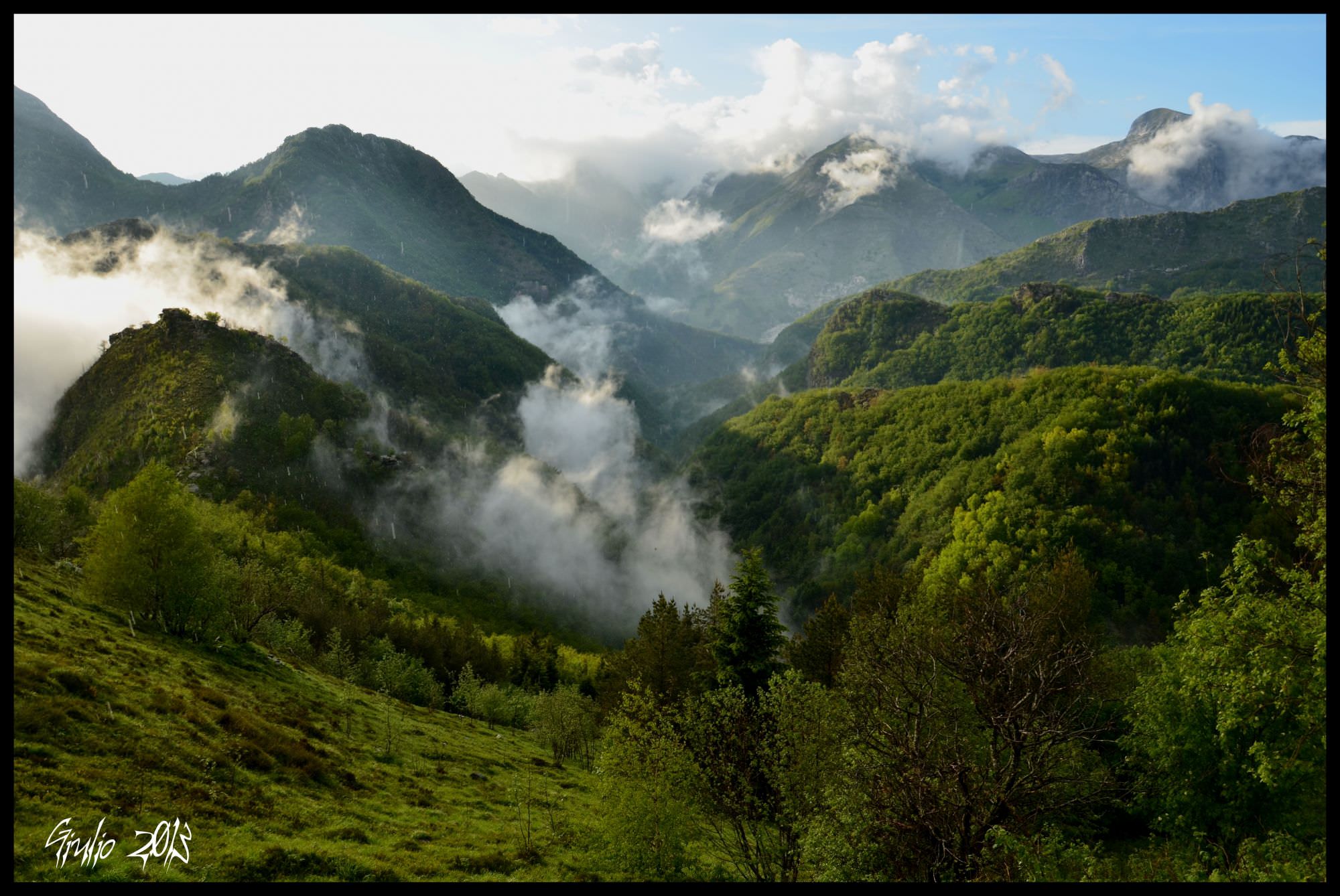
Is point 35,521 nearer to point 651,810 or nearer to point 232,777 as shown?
point 232,777

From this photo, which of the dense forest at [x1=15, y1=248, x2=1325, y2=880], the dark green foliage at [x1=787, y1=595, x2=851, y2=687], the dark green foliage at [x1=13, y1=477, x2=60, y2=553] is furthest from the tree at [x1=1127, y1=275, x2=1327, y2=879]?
the dark green foliage at [x1=13, y1=477, x2=60, y2=553]

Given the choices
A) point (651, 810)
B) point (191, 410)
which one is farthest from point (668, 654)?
point (191, 410)

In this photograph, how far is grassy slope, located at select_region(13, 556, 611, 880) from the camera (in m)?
17.8

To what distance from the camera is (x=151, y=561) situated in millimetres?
45969

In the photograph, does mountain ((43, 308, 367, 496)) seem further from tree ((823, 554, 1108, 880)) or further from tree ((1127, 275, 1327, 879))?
tree ((1127, 275, 1327, 879))

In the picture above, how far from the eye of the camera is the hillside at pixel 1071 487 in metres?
98.1

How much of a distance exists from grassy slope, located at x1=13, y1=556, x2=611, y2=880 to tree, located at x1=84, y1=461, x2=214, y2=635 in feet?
7.67

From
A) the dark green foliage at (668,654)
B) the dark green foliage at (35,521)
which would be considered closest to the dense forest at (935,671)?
the dark green foliage at (668,654)

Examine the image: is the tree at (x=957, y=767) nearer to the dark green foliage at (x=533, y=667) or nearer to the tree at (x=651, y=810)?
the tree at (x=651, y=810)

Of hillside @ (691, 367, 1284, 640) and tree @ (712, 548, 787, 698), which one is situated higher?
hillside @ (691, 367, 1284, 640)

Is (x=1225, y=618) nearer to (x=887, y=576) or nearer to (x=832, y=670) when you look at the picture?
(x=832, y=670)

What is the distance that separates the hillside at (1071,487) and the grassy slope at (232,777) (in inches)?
3137

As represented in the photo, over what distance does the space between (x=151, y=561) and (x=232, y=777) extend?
3150cm
